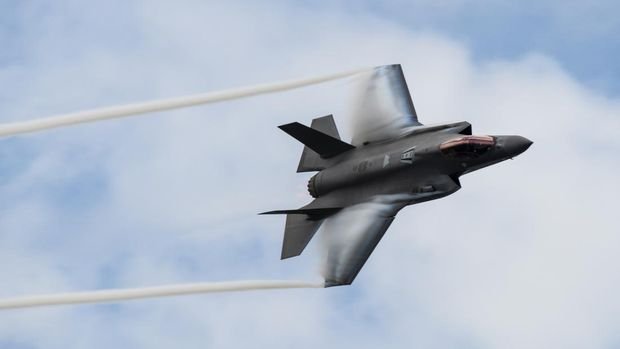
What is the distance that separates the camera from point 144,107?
4541 centimetres

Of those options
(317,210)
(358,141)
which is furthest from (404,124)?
(317,210)

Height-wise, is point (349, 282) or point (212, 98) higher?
point (212, 98)

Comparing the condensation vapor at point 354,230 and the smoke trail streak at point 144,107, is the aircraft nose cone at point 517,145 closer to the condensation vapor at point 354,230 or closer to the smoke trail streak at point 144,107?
the condensation vapor at point 354,230

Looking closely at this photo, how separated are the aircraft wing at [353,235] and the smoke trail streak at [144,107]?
5618 millimetres

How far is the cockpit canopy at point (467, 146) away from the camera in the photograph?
4234cm

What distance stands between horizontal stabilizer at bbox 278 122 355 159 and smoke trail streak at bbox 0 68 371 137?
6.91 ft

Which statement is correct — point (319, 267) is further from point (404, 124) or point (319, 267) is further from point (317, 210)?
point (404, 124)

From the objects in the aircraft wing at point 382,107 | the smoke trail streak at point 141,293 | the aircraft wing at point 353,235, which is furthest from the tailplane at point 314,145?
the smoke trail streak at point 141,293

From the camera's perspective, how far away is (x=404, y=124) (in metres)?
45.9

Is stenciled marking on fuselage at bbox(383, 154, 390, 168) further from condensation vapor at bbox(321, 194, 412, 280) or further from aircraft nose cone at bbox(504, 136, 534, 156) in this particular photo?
aircraft nose cone at bbox(504, 136, 534, 156)

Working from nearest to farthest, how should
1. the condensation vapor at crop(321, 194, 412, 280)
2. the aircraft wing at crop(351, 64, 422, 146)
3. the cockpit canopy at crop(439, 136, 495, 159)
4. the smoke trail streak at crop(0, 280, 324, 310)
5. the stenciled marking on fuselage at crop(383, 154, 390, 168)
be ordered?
the smoke trail streak at crop(0, 280, 324, 310), the cockpit canopy at crop(439, 136, 495, 159), the condensation vapor at crop(321, 194, 412, 280), the stenciled marking on fuselage at crop(383, 154, 390, 168), the aircraft wing at crop(351, 64, 422, 146)

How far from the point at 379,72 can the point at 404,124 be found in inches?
132

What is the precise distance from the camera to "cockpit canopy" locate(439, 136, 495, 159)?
139 feet

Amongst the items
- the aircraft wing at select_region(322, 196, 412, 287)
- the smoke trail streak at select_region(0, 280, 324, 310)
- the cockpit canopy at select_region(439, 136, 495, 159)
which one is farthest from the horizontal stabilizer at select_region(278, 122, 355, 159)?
the smoke trail streak at select_region(0, 280, 324, 310)
